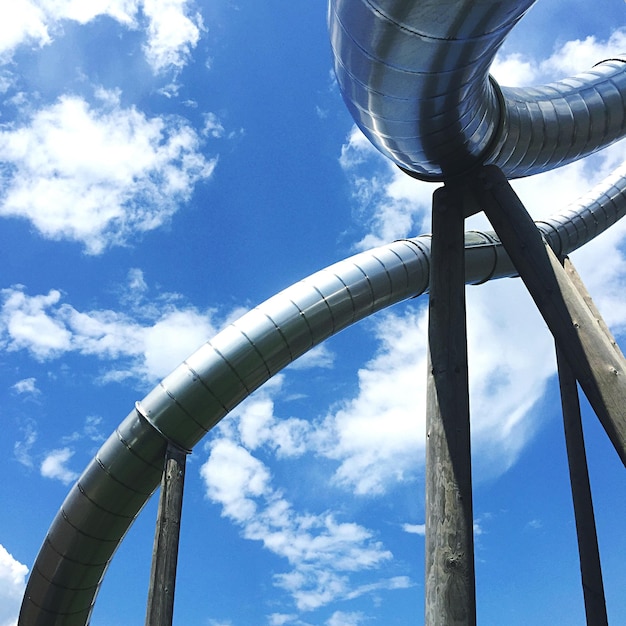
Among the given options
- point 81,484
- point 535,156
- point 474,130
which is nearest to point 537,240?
point 474,130

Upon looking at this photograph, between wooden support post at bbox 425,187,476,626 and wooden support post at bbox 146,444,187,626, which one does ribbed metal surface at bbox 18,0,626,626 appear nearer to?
wooden support post at bbox 146,444,187,626

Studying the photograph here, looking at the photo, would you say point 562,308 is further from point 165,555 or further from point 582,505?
point 165,555

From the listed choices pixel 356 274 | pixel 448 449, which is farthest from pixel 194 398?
pixel 448 449

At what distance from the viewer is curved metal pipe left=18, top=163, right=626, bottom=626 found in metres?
8.75

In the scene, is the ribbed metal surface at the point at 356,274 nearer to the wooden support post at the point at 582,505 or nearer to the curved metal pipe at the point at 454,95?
the curved metal pipe at the point at 454,95

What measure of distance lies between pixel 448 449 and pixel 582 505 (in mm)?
3280

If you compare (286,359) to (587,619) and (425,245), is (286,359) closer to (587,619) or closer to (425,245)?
(425,245)

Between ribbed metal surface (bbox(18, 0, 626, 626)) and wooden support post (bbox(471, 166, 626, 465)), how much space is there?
536 millimetres

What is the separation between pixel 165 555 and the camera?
761 cm

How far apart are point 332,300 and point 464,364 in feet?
11.4

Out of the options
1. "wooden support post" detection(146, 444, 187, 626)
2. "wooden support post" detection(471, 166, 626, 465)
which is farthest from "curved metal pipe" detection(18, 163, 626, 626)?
"wooden support post" detection(471, 166, 626, 465)

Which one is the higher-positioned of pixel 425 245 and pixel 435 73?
pixel 425 245

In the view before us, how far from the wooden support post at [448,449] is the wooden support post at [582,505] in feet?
6.30

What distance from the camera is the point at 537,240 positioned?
6445 millimetres
